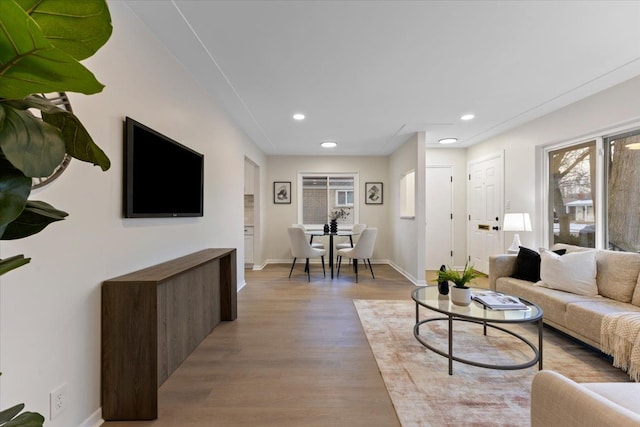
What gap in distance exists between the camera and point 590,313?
2084mm

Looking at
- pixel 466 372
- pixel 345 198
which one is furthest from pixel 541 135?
pixel 345 198

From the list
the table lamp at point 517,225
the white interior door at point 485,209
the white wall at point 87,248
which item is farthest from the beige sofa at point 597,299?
the white wall at point 87,248

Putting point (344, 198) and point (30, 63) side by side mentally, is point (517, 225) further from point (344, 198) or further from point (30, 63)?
point (30, 63)

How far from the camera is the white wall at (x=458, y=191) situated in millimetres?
5445

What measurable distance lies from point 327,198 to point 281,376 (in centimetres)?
457

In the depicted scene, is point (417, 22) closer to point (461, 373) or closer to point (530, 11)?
point (530, 11)

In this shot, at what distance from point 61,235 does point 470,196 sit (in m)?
5.71

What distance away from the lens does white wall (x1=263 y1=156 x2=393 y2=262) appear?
613cm

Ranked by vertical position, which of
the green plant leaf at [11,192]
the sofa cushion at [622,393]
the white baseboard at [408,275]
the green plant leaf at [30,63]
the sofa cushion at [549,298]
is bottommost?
the white baseboard at [408,275]

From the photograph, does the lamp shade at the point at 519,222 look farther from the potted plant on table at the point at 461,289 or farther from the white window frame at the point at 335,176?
the white window frame at the point at 335,176

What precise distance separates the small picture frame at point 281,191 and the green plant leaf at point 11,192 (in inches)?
225

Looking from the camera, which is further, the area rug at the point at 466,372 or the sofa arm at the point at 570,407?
the area rug at the point at 466,372

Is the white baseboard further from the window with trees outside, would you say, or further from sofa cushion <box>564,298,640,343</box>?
sofa cushion <box>564,298,640,343</box>

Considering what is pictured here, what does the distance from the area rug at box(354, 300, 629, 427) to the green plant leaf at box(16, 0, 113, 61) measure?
1939 mm
